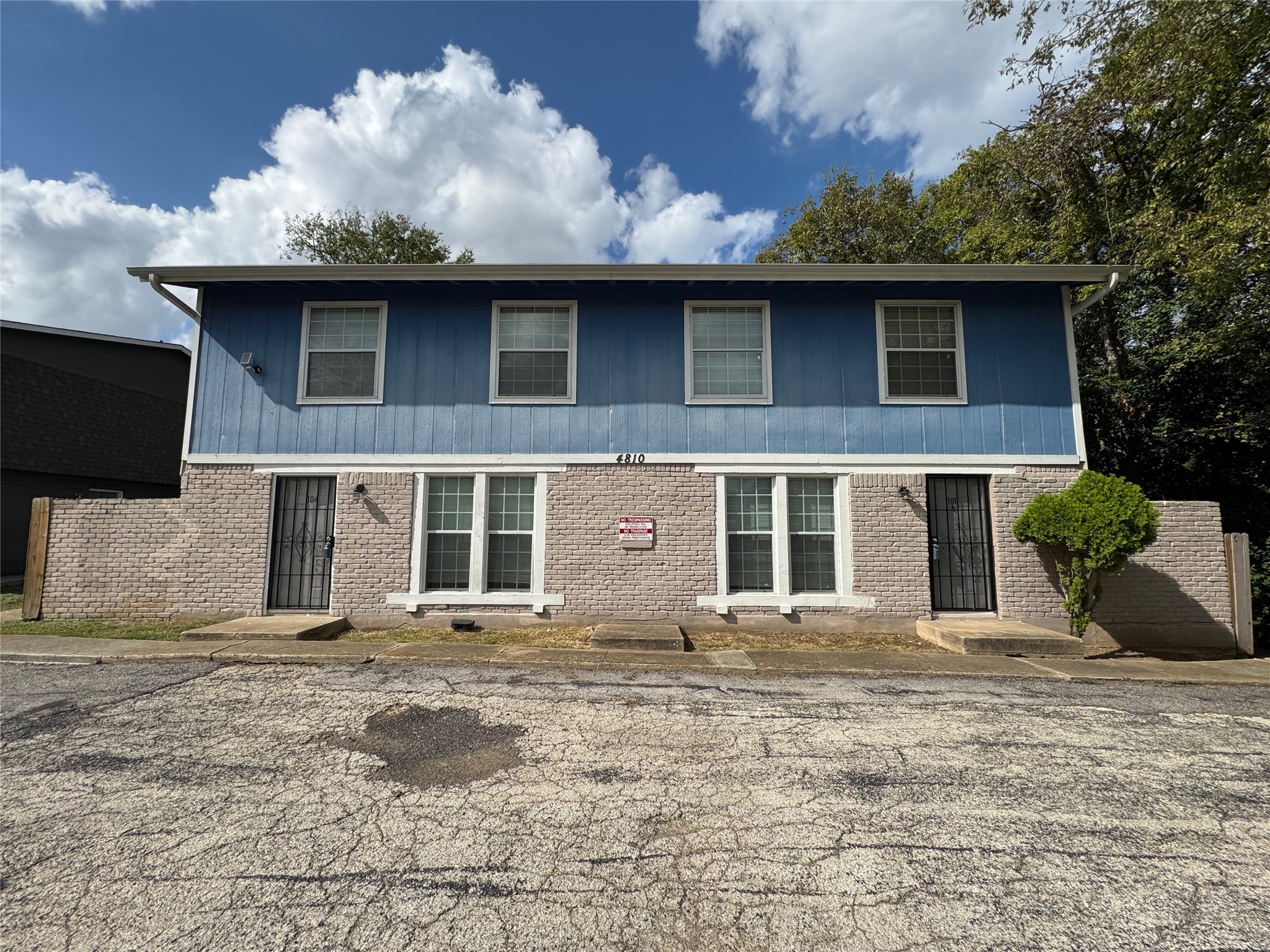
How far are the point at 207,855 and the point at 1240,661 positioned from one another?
11.3 m

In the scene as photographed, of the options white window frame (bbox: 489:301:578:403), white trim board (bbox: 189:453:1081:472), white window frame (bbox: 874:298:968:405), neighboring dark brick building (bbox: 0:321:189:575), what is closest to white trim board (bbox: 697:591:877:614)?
white trim board (bbox: 189:453:1081:472)

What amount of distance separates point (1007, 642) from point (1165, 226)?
8028mm

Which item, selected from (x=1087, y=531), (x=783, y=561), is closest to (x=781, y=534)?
(x=783, y=561)

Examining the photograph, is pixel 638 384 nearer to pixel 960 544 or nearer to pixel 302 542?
pixel 960 544

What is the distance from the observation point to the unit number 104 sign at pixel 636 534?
8883 mm

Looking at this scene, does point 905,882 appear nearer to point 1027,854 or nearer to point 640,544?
point 1027,854

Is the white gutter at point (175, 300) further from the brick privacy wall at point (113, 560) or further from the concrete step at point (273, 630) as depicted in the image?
the concrete step at point (273, 630)

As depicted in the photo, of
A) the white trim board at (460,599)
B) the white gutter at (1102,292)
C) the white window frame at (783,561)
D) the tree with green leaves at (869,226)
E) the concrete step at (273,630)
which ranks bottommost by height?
the concrete step at (273,630)

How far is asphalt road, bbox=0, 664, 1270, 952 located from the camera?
2393 millimetres

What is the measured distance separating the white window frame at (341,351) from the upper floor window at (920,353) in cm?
787

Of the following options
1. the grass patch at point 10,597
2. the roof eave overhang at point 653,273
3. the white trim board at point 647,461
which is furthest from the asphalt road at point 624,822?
the grass patch at point 10,597

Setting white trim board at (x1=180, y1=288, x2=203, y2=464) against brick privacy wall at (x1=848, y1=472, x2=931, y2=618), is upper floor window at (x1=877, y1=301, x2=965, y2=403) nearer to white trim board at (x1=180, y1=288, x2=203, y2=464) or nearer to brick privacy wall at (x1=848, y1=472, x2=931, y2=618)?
brick privacy wall at (x1=848, y1=472, x2=931, y2=618)

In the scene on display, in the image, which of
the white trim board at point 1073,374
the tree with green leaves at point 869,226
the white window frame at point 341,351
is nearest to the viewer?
the white trim board at point 1073,374

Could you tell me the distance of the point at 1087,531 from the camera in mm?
7684
